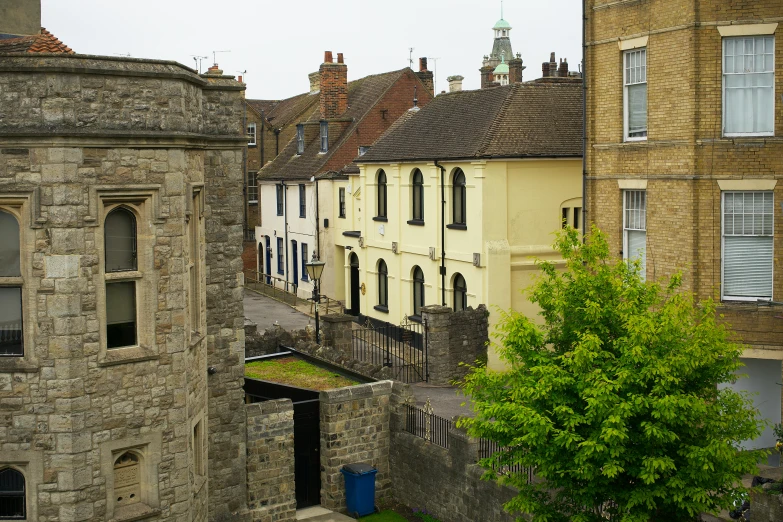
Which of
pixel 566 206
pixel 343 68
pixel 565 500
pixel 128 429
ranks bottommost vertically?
pixel 565 500

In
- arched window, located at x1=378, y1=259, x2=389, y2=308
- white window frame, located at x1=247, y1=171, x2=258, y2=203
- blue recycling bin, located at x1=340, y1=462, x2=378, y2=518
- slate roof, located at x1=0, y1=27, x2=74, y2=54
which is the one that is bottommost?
blue recycling bin, located at x1=340, y1=462, x2=378, y2=518

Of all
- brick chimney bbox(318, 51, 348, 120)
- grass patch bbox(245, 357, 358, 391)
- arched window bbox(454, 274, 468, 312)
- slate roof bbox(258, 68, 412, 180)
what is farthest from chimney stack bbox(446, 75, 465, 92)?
grass patch bbox(245, 357, 358, 391)

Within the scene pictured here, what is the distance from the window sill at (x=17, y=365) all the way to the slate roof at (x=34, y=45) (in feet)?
15.3

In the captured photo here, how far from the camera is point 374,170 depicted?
37062mm

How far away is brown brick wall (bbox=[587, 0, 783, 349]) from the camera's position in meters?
19.6

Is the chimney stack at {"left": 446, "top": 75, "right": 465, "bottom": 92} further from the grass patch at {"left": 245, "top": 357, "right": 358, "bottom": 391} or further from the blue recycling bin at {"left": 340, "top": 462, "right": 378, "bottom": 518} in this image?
the blue recycling bin at {"left": 340, "top": 462, "right": 378, "bottom": 518}

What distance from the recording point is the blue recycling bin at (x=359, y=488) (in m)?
19.9

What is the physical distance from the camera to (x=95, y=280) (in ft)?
46.0

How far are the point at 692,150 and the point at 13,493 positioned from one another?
562 inches

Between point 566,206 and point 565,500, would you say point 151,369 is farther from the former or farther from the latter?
point 566,206

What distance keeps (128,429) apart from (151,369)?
0.93 metres

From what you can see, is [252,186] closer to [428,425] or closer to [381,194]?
[381,194]

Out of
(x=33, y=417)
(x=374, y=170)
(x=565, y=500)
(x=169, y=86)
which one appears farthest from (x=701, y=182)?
(x=374, y=170)

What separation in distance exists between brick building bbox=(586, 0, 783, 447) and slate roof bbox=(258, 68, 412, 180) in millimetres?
23797
